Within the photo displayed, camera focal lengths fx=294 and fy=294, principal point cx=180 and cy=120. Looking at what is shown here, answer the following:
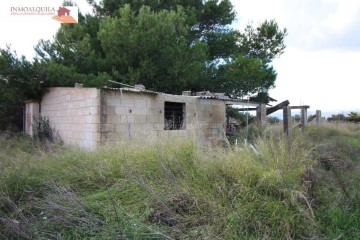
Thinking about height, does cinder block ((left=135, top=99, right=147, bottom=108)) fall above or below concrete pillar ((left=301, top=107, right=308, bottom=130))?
above

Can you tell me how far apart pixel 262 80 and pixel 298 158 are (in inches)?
372

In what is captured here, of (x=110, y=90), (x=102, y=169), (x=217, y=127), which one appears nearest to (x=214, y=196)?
(x=102, y=169)

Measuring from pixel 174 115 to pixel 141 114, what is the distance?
152 cm

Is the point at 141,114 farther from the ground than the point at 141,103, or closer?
closer

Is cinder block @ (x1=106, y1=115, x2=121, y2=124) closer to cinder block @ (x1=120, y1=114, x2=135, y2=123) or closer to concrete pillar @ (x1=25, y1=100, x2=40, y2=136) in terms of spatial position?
cinder block @ (x1=120, y1=114, x2=135, y2=123)

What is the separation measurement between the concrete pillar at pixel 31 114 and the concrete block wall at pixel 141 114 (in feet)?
16.9

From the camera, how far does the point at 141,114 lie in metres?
8.66

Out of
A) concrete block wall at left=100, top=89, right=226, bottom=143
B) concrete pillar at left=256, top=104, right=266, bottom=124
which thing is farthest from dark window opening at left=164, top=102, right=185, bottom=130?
concrete pillar at left=256, top=104, right=266, bottom=124

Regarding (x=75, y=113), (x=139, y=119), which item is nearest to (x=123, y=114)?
(x=139, y=119)

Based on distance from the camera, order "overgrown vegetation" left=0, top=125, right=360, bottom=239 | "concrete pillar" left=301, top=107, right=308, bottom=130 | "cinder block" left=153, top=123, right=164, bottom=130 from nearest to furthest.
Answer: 1. "overgrown vegetation" left=0, top=125, right=360, bottom=239
2. "cinder block" left=153, top=123, right=164, bottom=130
3. "concrete pillar" left=301, top=107, right=308, bottom=130

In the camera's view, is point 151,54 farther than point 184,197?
Yes

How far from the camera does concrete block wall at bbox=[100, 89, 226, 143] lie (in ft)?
25.7

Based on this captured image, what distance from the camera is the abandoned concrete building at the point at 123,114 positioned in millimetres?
7852

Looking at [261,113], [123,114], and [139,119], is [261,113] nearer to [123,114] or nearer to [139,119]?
[139,119]
